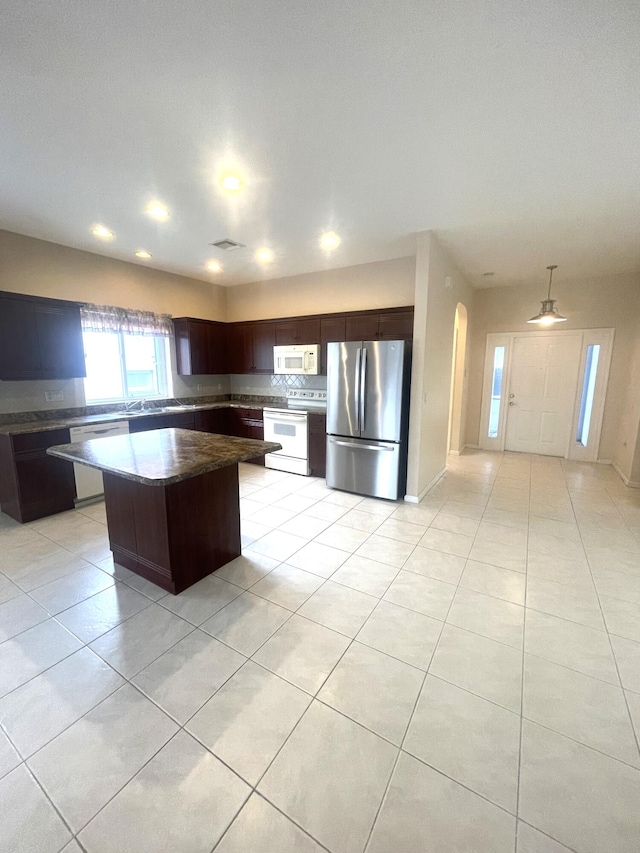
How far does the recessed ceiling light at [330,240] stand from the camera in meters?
3.58

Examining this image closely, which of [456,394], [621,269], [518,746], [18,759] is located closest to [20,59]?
[18,759]

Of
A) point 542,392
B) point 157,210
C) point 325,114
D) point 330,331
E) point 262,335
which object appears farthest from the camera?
point 542,392

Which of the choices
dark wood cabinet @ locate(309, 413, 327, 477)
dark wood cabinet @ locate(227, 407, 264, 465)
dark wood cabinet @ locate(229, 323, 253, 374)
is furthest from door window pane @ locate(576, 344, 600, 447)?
dark wood cabinet @ locate(229, 323, 253, 374)

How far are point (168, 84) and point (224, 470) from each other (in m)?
2.14

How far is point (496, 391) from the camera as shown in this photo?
6016mm

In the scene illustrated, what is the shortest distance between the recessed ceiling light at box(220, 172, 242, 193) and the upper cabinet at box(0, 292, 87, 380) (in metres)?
2.33

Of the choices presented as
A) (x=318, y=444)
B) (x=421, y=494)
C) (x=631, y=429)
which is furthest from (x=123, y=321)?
(x=631, y=429)

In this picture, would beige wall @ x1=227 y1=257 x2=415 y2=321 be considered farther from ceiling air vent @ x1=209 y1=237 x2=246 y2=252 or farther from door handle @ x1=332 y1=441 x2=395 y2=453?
door handle @ x1=332 y1=441 x2=395 y2=453

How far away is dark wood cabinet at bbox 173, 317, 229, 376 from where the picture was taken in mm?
5098

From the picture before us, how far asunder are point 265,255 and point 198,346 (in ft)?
5.72

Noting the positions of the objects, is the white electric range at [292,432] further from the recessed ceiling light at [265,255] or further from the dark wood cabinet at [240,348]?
the recessed ceiling light at [265,255]

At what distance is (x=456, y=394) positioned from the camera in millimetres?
5621

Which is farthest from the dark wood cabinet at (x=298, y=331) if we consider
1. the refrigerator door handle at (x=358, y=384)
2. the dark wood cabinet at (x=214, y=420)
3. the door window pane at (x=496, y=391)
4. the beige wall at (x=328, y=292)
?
the door window pane at (x=496, y=391)

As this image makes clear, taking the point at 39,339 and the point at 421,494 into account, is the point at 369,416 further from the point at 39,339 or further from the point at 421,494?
the point at 39,339
